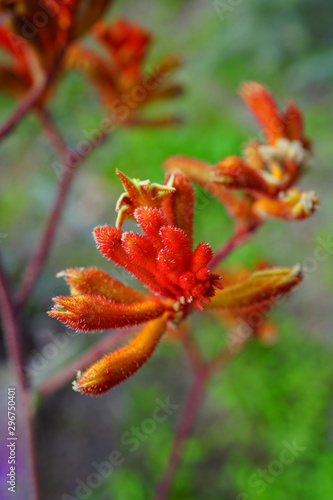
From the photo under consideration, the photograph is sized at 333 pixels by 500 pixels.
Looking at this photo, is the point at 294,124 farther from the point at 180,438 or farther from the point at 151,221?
the point at 180,438

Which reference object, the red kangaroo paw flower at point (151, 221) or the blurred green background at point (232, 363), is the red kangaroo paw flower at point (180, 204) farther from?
the blurred green background at point (232, 363)

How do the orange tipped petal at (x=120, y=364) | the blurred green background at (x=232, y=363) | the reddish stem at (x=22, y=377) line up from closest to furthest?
the orange tipped petal at (x=120, y=364) → the reddish stem at (x=22, y=377) → the blurred green background at (x=232, y=363)

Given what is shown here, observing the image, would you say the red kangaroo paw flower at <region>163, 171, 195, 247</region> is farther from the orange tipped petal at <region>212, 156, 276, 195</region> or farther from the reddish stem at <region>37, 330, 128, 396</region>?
the reddish stem at <region>37, 330, 128, 396</region>

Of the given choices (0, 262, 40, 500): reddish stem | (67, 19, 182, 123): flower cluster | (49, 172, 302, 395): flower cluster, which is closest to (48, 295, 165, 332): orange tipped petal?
(49, 172, 302, 395): flower cluster

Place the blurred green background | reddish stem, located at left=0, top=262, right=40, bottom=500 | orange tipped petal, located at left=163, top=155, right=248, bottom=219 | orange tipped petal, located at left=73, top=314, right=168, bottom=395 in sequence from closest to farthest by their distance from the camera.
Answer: orange tipped petal, located at left=73, top=314, right=168, bottom=395 < orange tipped petal, located at left=163, top=155, right=248, bottom=219 < reddish stem, located at left=0, top=262, right=40, bottom=500 < the blurred green background

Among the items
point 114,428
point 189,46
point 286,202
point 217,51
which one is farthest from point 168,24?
point 286,202

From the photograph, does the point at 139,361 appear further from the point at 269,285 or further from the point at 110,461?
the point at 110,461

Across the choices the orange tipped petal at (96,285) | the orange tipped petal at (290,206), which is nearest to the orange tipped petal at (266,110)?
the orange tipped petal at (290,206)

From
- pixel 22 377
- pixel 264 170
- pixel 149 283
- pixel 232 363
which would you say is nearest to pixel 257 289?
pixel 149 283
